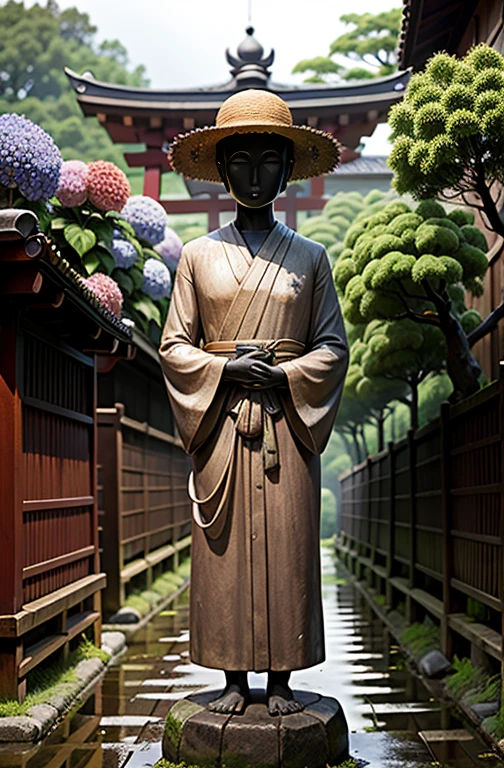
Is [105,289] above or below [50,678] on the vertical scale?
above

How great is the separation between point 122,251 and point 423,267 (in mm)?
4005

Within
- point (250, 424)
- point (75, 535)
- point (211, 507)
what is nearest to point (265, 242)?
point (250, 424)

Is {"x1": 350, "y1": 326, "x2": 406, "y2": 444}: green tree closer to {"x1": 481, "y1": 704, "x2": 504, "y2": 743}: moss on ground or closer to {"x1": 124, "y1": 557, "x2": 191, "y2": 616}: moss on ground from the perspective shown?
{"x1": 124, "y1": 557, "x2": 191, "y2": 616}: moss on ground

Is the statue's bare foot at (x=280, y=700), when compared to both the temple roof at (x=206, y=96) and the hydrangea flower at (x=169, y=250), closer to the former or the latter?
the hydrangea flower at (x=169, y=250)

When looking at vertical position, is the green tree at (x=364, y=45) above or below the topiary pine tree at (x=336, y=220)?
above

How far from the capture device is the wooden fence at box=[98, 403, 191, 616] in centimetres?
1196

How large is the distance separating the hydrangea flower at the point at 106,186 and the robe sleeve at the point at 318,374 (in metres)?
5.21

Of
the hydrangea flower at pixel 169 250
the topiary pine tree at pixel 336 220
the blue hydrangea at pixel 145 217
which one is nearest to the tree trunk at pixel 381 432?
the topiary pine tree at pixel 336 220

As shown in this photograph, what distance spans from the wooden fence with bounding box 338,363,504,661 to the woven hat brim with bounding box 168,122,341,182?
5.86 ft

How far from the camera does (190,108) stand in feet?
65.4

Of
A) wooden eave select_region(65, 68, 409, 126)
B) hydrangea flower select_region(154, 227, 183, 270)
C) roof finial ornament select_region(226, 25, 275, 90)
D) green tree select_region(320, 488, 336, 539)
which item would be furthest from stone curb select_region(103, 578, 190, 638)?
green tree select_region(320, 488, 336, 539)

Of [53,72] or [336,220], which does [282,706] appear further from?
[53,72]

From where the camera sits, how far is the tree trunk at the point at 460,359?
953cm

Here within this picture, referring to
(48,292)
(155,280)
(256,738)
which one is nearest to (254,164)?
(48,292)
